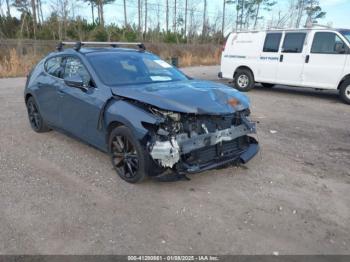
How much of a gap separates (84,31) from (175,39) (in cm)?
987

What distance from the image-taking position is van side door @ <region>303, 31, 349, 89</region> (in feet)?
31.5

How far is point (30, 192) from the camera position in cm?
413

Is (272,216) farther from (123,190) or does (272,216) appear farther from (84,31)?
(84,31)

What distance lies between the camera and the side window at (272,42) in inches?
429

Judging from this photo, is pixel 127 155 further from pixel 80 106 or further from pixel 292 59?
pixel 292 59

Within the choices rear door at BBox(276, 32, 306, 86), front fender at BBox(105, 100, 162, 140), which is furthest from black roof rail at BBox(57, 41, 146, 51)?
rear door at BBox(276, 32, 306, 86)

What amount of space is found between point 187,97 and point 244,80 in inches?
326


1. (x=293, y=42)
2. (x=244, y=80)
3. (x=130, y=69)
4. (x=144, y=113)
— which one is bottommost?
(x=244, y=80)

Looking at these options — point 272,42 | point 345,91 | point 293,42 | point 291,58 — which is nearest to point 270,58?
point 272,42

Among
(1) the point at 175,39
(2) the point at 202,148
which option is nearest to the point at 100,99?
(2) the point at 202,148

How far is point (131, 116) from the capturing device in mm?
4094

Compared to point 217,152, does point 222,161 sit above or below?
below

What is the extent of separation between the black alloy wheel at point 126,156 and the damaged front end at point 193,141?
0.64 ft

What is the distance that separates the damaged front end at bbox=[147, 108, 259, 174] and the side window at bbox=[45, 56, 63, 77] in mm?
2361
